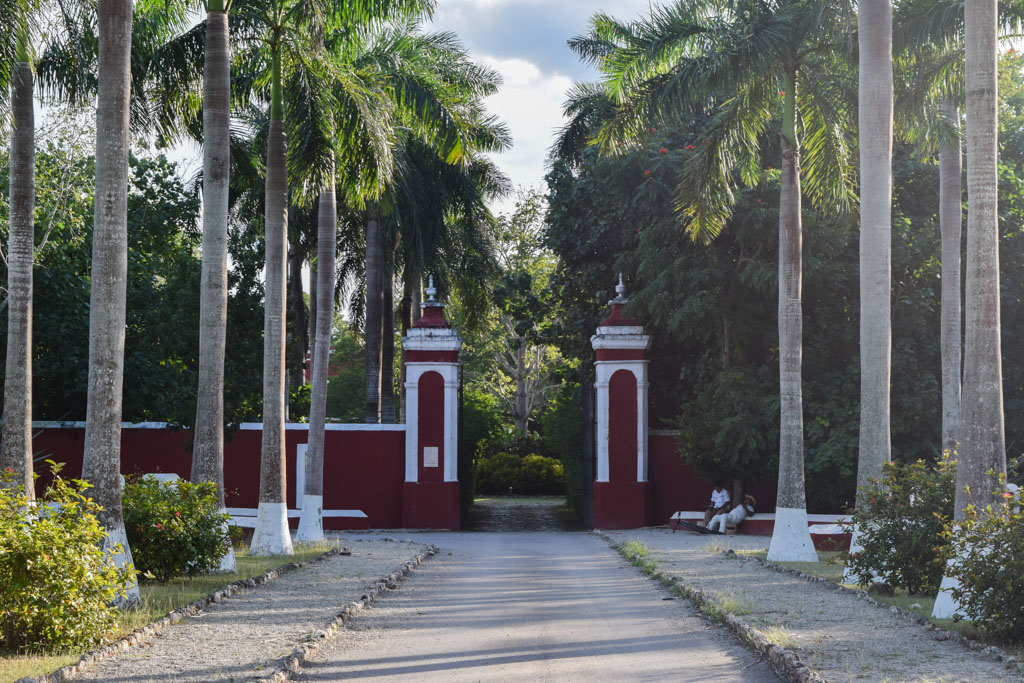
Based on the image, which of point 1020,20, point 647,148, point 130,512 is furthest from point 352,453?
point 1020,20

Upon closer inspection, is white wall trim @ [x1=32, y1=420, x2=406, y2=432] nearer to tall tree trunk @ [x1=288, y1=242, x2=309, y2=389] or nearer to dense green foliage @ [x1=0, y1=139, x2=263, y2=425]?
dense green foliage @ [x1=0, y1=139, x2=263, y2=425]

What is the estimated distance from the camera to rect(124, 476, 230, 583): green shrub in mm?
11367

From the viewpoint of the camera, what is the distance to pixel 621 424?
2294 centimetres

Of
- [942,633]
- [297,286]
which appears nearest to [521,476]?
[297,286]

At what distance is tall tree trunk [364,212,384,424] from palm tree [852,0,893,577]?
1387 centimetres

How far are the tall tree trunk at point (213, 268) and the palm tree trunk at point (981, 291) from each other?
8479 mm

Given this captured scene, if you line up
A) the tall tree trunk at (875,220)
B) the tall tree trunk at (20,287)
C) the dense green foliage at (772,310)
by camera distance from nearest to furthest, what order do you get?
the tall tree trunk at (20,287) < the tall tree trunk at (875,220) < the dense green foliage at (772,310)

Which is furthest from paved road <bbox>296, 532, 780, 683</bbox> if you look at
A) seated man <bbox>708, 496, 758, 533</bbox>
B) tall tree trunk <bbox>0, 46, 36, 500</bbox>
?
seated man <bbox>708, 496, 758, 533</bbox>

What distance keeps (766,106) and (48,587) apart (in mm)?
12781

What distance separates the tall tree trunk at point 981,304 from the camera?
9.46 m

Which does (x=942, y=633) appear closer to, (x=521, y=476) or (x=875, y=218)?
(x=875, y=218)

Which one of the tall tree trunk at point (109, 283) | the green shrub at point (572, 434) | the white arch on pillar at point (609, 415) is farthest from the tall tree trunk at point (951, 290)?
the green shrub at point (572, 434)

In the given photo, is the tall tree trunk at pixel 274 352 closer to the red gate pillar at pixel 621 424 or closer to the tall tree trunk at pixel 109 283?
the tall tree trunk at pixel 109 283


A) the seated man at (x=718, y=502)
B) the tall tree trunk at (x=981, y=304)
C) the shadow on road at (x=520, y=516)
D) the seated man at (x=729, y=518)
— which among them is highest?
the tall tree trunk at (x=981, y=304)
